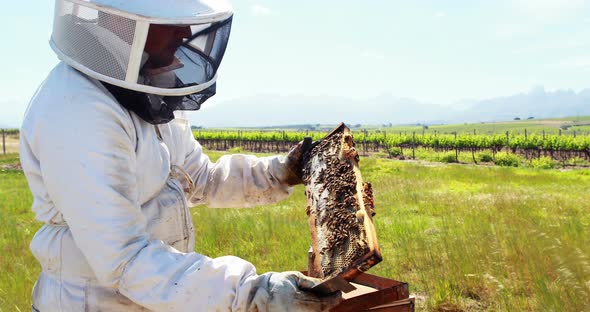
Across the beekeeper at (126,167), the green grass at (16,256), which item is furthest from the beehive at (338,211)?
the green grass at (16,256)

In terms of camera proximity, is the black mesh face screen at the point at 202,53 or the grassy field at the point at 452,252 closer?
the black mesh face screen at the point at 202,53

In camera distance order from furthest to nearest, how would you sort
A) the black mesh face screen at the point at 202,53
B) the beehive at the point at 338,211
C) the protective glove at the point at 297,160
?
the protective glove at the point at 297,160 → the black mesh face screen at the point at 202,53 → the beehive at the point at 338,211

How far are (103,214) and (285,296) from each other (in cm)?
72

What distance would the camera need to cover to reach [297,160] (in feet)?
9.21

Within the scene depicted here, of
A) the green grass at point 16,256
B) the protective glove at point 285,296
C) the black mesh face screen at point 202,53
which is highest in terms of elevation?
the black mesh face screen at point 202,53

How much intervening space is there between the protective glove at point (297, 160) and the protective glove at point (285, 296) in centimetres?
111

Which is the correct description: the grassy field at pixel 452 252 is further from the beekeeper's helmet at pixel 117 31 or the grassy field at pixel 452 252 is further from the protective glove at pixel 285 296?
the beekeeper's helmet at pixel 117 31

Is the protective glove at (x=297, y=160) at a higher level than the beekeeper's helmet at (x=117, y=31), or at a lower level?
lower

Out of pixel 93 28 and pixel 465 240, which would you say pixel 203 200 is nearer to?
pixel 93 28

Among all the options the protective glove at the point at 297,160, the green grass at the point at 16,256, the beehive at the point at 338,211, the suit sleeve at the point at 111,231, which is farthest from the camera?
the green grass at the point at 16,256

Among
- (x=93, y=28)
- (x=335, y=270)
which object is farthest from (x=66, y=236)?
(x=335, y=270)

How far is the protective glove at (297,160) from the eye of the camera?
2801 millimetres

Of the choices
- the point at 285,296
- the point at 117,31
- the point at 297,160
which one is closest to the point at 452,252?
the point at 297,160

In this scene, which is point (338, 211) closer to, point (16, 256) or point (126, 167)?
point (126, 167)
